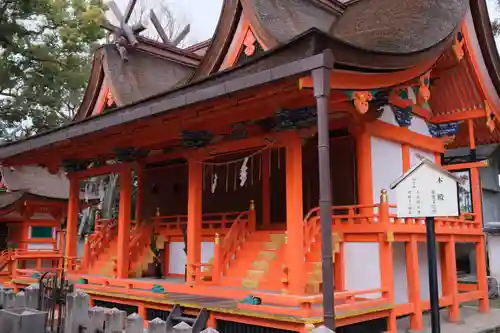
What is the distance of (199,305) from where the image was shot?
8.23 m

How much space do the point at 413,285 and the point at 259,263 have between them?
304 cm

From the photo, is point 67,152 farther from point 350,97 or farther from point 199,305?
point 350,97

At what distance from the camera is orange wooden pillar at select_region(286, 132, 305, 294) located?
27.1 ft

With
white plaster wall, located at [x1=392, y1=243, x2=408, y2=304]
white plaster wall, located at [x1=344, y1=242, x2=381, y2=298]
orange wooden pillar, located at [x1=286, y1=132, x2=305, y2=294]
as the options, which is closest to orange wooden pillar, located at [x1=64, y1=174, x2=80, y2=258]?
orange wooden pillar, located at [x1=286, y1=132, x2=305, y2=294]

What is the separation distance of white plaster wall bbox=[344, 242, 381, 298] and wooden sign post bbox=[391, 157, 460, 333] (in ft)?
11.3

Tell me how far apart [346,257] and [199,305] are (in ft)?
10.00

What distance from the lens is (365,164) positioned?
31.6ft

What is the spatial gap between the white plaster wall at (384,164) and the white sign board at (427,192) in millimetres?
4003

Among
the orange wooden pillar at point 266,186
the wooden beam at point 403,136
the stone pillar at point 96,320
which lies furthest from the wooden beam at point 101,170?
the stone pillar at point 96,320

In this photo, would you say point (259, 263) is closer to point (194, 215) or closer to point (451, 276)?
point (194, 215)

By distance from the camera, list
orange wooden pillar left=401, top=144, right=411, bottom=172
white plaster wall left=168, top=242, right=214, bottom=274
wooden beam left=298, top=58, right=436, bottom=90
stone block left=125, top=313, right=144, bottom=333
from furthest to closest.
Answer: white plaster wall left=168, top=242, right=214, bottom=274
orange wooden pillar left=401, top=144, right=411, bottom=172
wooden beam left=298, top=58, right=436, bottom=90
stone block left=125, top=313, right=144, bottom=333

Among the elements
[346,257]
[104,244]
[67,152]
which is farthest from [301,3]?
[104,244]

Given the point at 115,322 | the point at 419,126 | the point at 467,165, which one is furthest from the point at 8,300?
the point at 467,165

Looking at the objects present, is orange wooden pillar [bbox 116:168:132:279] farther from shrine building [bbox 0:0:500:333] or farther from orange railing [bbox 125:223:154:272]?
orange railing [bbox 125:223:154:272]
